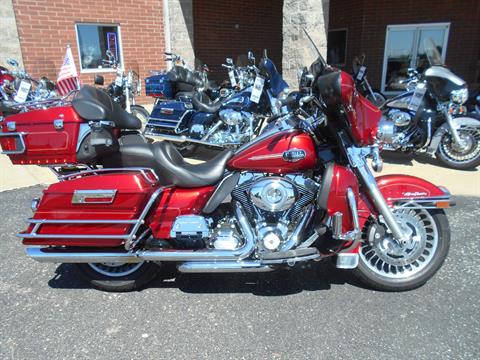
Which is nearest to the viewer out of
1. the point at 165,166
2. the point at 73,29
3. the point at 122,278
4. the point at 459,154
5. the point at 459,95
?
the point at 165,166

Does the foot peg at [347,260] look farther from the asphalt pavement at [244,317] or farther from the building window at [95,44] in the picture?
the building window at [95,44]

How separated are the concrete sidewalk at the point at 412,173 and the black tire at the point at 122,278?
306 centimetres

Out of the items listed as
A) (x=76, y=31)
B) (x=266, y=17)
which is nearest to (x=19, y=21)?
(x=76, y=31)

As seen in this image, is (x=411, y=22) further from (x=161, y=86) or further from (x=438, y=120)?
(x=161, y=86)

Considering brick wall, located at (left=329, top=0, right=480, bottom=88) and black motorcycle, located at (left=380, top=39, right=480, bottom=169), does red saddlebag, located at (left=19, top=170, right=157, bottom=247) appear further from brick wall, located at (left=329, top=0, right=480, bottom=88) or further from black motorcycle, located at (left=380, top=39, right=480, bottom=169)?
brick wall, located at (left=329, top=0, right=480, bottom=88)

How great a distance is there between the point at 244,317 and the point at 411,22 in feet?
36.7

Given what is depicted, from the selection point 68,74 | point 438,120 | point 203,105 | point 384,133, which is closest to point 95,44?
point 68,74

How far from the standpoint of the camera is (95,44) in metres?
9.96

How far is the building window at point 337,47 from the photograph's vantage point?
12281 millimetres

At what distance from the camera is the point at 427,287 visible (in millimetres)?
2885

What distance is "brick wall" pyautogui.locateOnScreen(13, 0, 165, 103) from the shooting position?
892 centimetres

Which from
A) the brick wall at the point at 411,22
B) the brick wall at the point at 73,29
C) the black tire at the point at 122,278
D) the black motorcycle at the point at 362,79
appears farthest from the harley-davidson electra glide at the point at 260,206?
the brick wall at the point at 411,22

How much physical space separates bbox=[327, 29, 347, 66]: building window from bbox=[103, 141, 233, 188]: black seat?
10.7 m

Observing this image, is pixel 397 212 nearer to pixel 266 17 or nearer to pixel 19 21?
pixel 19 21
